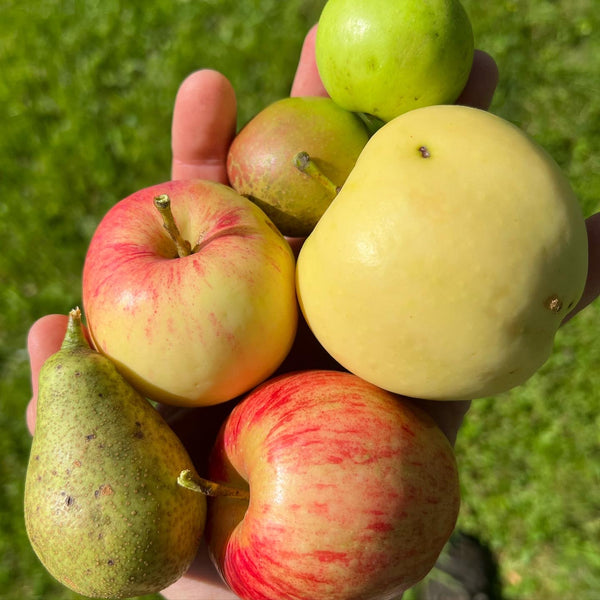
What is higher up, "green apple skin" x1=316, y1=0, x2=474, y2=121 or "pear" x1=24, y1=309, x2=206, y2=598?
"green apple skin" x1=316, y1=0, x2=474, y2=121

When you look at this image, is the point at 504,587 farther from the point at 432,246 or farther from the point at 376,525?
the point at 432,246

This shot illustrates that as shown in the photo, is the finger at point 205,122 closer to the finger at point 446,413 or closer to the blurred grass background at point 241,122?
the blurred grass background at point 241,122

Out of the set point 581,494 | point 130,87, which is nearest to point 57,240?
point 130,87

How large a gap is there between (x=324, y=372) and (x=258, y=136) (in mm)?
892

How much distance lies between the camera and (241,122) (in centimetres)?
375

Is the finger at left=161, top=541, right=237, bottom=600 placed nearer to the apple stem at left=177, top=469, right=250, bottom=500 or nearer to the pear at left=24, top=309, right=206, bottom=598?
the pear at left=24, top=309, right=206, bottom=598

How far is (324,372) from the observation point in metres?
1.91

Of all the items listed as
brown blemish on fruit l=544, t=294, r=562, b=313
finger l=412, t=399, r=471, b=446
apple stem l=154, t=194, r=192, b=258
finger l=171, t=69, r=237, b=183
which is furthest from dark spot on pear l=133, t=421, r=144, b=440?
finger l=171, t=69, r=237, b=183

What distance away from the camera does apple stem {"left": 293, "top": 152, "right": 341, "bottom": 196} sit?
1.97m

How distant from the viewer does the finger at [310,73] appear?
2.71 meters

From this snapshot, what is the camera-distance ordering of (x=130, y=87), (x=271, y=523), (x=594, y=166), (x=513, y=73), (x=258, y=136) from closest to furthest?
(x=271, y=523)
(x=258, y=136)
(x=594, y=166)
(x=513, y=73)
(x=130, y=87)

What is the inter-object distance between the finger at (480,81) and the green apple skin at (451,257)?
92 centimetres

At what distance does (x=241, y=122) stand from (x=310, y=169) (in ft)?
6.32

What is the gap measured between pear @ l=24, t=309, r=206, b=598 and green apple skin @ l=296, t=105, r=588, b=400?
63 centimetres
